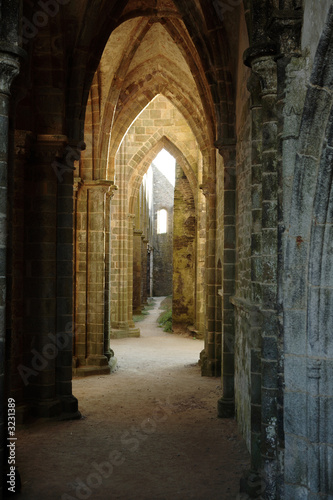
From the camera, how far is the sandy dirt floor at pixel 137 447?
460 centimetres

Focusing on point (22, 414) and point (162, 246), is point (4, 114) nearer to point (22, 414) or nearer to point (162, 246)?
point (22, 414)

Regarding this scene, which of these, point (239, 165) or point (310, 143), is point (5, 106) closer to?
point (310, 143)

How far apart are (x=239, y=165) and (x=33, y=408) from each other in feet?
14.0

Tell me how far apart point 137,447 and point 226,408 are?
161 cm

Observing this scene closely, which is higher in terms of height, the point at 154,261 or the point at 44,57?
the point at 44,57

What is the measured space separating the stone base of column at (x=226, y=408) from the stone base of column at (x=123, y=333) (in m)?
8.22

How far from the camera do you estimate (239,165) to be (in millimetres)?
6645

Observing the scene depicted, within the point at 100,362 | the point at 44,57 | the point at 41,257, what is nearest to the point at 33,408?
the point at 41,257

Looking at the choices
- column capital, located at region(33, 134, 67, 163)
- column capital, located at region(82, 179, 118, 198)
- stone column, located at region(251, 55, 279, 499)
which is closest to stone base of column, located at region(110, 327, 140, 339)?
column capital, located at region(82, 179, 118, 198)

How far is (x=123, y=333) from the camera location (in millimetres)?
14898

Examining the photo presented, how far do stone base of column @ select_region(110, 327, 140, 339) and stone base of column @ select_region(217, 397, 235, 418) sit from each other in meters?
8.22

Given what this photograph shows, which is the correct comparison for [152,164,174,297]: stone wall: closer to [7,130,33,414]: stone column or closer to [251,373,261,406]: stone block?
[7,130,33,414]: stone column

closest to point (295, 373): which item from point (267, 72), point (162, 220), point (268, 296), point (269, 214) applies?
→ point (268, 296)

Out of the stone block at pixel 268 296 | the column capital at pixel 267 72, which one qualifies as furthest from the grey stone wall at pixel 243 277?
the column capital at pixel 267 72
